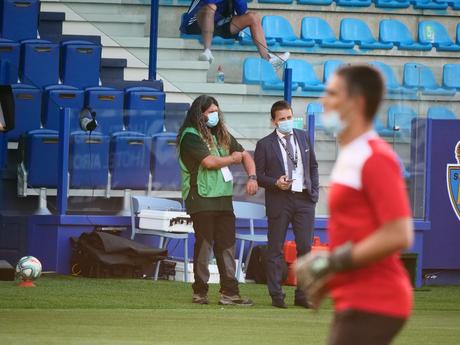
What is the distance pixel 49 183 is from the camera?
15648mm

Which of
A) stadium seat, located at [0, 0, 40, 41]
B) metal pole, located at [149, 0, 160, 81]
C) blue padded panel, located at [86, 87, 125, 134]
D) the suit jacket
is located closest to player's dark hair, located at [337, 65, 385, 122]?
the suit jacket

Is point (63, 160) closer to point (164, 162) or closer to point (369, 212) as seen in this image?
point (164, 162)

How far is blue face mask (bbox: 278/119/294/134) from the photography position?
1237 centimetres

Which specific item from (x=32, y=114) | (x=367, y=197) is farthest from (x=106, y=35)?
(x=367, y=197)

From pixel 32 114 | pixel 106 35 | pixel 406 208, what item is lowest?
pixel 406 208

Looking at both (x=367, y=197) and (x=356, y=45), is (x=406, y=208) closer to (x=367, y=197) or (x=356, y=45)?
(x=367, y=197)

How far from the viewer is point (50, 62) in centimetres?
1769

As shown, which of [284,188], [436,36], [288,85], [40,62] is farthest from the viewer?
[436,36]

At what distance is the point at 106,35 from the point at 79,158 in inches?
157

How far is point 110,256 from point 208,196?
2.91m

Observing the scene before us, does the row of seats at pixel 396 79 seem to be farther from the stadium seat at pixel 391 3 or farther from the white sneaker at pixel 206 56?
the stadium seat at pixel 391 3

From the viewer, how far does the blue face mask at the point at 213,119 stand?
12172 mm

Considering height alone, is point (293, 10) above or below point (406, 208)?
above

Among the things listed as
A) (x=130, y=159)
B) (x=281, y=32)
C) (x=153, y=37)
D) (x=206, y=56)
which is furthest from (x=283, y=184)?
(x=281, y=32)
